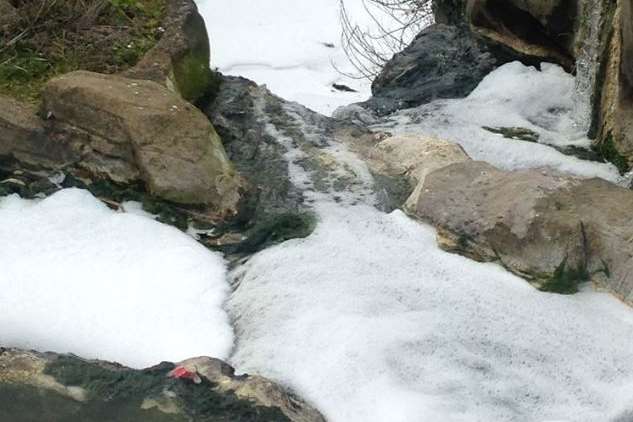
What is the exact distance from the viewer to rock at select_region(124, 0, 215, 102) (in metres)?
4.24

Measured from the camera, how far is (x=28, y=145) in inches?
147

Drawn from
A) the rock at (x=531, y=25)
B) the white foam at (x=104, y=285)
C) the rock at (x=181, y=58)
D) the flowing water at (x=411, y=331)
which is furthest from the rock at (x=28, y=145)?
the rock at (x=531, y=25)

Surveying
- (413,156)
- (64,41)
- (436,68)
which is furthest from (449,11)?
(64,41)

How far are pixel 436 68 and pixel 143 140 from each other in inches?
87.3

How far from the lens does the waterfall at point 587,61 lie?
4383 mm

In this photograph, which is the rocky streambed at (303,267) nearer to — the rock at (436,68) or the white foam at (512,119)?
the white foam at (512,119)

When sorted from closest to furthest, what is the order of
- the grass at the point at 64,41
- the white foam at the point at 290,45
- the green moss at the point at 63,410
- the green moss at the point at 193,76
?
the green moss at the point at 63,410
the grass at the point at 64,41
the green moss at the point at 193,76
the white foam at the point at 290,45

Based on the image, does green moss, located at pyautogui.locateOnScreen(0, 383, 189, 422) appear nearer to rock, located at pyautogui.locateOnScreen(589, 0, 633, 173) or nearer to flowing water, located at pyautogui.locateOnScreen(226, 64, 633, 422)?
flowing water, located at pyautogui.locateOnScreen(226, 64, 633, 422)

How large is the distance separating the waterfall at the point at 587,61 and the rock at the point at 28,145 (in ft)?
6.82

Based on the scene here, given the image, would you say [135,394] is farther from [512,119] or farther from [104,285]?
[512,119]

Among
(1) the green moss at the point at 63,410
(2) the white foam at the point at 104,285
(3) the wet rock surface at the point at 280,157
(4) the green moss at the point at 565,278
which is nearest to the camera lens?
(1) the green moss at the point at 63,410

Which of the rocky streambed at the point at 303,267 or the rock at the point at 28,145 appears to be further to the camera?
the rock at the point at 28,145

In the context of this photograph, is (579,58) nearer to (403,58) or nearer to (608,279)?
(403,58)

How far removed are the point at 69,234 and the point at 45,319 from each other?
512 mm
